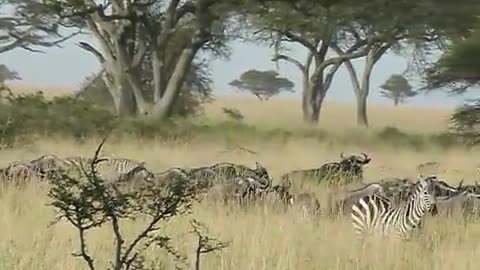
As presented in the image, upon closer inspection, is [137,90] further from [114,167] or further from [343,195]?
[343,195]

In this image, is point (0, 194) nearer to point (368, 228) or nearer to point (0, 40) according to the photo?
point (368, 228)

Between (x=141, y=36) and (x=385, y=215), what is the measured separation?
14.8 m

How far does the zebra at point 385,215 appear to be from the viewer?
6.78 m

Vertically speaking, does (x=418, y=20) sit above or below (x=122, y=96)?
above

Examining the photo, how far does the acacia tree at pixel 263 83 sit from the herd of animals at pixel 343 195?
34.1 meters

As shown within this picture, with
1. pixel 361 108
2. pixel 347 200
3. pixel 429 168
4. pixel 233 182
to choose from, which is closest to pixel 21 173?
pixel 233 182

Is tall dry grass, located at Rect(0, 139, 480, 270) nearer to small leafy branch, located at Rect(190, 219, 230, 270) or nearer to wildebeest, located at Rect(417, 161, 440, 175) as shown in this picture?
small leafy branch, located at Rect(190, 219, 230, 270)

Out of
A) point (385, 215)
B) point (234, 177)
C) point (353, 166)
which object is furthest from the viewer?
point (353, 166)

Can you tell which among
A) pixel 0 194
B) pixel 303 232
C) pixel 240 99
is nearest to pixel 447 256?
pixel 303 232

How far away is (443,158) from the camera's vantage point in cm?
1712

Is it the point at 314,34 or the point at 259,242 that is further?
the point at 314,34

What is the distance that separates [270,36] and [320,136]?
494cm

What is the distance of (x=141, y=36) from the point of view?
69.3ft

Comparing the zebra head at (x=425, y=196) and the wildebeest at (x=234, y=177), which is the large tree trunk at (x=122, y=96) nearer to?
the wildebeest at (x=234, y=177)
